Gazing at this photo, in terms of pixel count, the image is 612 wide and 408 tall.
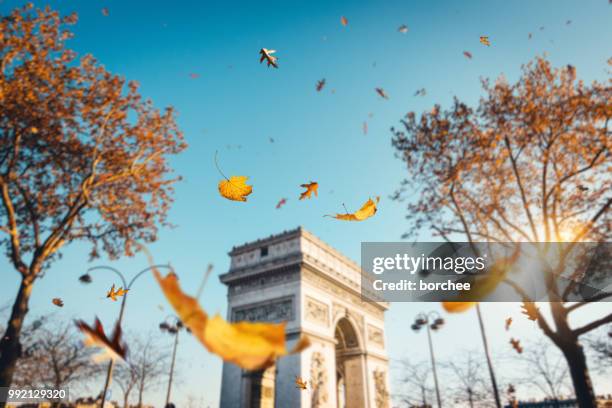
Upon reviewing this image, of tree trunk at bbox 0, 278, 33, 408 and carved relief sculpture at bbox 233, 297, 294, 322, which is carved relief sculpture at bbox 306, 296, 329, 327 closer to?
carved relief sculpture at bbox 233, 297, 294, 322

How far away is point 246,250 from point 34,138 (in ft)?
62.1

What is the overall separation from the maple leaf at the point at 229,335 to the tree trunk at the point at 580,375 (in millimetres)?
11828

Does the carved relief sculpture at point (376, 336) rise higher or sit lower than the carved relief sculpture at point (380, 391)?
higher

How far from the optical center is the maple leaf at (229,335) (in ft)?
4.48

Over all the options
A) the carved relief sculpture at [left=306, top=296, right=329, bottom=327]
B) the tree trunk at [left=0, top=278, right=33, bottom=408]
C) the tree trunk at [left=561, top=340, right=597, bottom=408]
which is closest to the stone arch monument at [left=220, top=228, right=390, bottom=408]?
the carved relief sculpture at [left=306, top=296, right=329, bottom=327]

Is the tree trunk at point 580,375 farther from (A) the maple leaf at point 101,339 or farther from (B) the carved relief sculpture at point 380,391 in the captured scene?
(B) the carved relief sculpture at point 380,391

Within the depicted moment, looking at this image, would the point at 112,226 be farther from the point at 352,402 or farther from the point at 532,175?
the point at 352,402

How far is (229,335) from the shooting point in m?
1.43

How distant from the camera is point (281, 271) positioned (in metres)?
27.2

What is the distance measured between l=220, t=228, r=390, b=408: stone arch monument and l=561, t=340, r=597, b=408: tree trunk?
15.0 meters

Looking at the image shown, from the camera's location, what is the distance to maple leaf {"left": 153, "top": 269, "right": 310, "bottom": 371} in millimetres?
1364

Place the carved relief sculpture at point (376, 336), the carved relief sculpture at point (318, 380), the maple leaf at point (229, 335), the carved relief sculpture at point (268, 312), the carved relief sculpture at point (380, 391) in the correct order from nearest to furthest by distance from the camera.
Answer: the maple leaf at point (229, 335) < the carved relief sculpture at point (318, 380) < the carved relief sculpture at point (268, 312) < the carved relief sculpture at point (380, 391) < the carved relief sculpture at point (376, 336)

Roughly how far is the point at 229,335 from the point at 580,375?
1195cm

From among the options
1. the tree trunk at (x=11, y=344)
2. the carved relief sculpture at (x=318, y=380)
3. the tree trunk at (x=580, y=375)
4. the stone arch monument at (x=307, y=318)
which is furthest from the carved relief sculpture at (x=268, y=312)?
the tree trunk at (x=580, y=375)
